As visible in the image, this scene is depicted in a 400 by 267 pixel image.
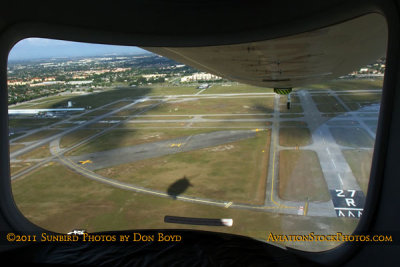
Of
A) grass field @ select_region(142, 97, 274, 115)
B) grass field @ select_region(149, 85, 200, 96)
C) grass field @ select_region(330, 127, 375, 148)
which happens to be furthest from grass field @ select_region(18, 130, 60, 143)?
grass field @ select_region(330, 127, 375, 148)

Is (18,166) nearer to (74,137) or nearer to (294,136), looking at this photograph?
(74,137)

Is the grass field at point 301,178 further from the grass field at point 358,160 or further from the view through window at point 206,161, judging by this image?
the grass field at point 358,160

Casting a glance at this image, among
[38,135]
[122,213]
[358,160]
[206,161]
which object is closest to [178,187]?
[122,213]

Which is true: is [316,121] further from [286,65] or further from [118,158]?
[286,65]

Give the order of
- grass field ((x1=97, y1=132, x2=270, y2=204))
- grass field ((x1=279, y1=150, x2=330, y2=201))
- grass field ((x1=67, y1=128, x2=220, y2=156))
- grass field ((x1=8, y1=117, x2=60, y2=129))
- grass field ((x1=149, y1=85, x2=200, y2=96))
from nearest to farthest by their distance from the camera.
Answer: grass field ((x1=279, y1=150, x2=330, y2=201)), grass field ((x1=97, y1=132, x2=270, y2=204)), grass field ((x1=67, y1=128, x2=220, y2=156)), grass field ((x1=8, y1=117, x2=60, y2=129)), grass field ((x1=149, y1=85, x2=200, y2=96))

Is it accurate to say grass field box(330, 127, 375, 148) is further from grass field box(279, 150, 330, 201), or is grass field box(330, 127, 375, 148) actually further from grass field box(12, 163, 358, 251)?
grass field box(12, 163, 358, 251)

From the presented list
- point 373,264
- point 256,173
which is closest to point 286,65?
point 373,264

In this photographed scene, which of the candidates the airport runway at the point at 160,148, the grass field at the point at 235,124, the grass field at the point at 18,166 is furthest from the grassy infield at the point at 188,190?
the grass field at the point at 235,124
